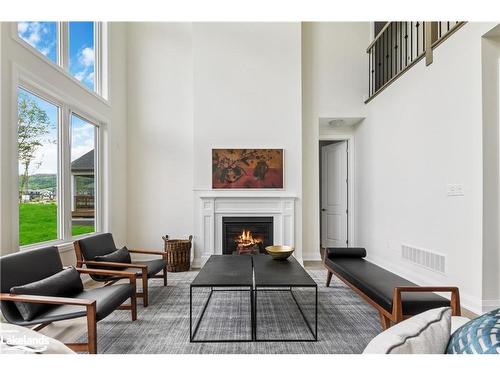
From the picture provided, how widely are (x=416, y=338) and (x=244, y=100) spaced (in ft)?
15.3

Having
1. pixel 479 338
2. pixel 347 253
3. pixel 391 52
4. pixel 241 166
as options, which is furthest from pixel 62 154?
pixel 391 52

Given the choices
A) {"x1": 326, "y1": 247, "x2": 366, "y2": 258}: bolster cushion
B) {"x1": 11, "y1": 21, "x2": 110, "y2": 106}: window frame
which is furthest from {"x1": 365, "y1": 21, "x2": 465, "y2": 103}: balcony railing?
{"x1": 11, "y1": 21, "x2": 110, "y2": 106}: window frame

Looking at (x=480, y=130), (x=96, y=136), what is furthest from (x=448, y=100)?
(x=96, y=136)

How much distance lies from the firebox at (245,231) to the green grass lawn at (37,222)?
244 centimetres

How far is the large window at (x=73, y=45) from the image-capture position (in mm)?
3076

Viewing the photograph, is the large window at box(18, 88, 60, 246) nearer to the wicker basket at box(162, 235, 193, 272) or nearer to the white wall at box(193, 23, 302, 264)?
the wicker basket at box(162, 235, 193, 272)

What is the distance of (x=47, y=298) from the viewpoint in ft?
6.51

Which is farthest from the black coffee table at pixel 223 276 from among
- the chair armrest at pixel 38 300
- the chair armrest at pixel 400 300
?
the chair armrest at pixel 400 300

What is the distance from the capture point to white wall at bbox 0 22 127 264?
2.51 m

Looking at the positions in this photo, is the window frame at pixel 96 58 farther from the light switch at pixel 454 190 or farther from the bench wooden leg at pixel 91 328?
the light switch at pixel 454 190

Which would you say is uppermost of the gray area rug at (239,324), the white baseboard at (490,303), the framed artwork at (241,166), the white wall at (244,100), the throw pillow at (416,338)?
the white wall at (244,100)
